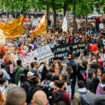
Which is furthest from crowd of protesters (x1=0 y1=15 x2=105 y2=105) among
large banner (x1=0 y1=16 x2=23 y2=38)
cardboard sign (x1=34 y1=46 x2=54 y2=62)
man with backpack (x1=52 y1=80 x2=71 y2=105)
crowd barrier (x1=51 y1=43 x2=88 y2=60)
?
large banner (x1=0 y1=16 x2=23 y2=38)

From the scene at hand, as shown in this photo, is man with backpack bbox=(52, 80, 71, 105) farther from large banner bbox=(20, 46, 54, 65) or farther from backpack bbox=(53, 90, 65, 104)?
large banner bbox=(20, 46, 54, 65)

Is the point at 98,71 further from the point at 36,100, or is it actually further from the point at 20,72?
the point at 36,100

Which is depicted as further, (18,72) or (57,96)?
(18,72)

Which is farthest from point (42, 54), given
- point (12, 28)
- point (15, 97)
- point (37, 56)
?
point (12, 28)

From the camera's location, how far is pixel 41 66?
932 centimetres

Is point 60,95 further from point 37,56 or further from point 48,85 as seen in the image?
point 37,56

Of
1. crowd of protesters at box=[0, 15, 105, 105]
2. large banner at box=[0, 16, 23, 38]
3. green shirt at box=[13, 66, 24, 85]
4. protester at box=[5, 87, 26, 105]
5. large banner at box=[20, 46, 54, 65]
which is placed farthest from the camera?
large banner at box=[0, 16, 23, 38]

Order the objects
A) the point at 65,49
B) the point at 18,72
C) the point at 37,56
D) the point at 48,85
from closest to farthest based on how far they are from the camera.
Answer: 1. the point at 48,85
2. the point at 18,72
3. the point at 37,56
4. the point at 65,49

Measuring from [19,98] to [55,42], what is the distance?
1586 centimetres

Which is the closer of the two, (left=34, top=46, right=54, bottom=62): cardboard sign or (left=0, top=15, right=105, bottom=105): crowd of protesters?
(left=0, top=15, right=105, bottom=105): crowd of protesters

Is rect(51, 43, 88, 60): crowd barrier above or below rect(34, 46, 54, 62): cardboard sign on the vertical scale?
below

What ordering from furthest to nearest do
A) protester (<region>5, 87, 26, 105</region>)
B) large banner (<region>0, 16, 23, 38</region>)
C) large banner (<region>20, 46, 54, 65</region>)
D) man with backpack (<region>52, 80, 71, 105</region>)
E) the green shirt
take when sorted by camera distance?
large banner (<region>0, 16, 23, 38</region>)
large banner (<region>20, 46, 54, 65</region>)
the green shirt
man with backpack (<region>52, 80, 71, 105</region>)
protester (<region>5, 87, 26, 105</region>)

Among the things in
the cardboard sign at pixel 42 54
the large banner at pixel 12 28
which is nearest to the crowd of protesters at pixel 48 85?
the cardboard sign at pixel 42 54

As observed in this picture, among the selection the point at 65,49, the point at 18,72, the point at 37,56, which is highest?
the point at 37,56
